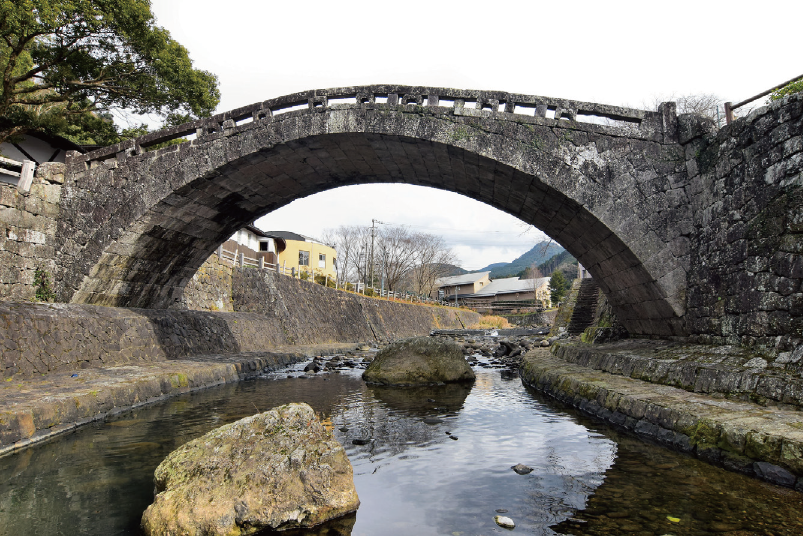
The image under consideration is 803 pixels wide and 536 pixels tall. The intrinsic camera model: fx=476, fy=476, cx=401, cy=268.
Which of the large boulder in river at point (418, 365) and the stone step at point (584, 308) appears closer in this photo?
the large boulder in river at point (418, 365)

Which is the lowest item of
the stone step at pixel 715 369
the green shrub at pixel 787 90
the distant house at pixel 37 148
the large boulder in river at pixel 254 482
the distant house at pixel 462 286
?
the large boulder in river at pixel 254 482

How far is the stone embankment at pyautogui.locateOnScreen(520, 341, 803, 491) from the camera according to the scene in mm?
4754

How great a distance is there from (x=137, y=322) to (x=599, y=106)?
1238 centimetres

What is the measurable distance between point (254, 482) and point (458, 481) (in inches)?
87.4

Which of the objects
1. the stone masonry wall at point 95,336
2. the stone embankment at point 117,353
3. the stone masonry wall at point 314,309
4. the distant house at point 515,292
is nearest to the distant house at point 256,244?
the stone masonry wall at point 314,309

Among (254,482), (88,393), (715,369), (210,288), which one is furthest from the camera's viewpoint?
(210,288)

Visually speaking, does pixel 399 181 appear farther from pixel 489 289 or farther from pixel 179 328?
pixel 489 289

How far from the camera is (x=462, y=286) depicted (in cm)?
7488

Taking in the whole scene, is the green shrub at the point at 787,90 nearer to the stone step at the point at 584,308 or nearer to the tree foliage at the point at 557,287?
the stone step at the point at 584,308

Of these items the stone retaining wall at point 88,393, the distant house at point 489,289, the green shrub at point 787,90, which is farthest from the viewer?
the distant house at point 489,289

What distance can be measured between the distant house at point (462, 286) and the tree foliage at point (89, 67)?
56848 millimetres

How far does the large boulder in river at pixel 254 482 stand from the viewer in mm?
3842

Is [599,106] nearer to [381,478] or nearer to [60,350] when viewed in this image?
[381,478]

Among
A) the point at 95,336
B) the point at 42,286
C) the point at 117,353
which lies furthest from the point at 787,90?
the point at 42,286
